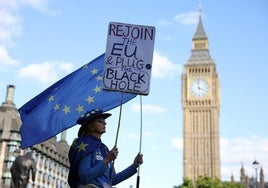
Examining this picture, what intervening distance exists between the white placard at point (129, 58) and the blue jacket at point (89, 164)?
1.04 metres

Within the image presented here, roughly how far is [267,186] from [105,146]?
386 feet

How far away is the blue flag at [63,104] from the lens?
705 cm

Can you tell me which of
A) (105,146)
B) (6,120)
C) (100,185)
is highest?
(6,120)

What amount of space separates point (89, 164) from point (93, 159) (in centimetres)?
8

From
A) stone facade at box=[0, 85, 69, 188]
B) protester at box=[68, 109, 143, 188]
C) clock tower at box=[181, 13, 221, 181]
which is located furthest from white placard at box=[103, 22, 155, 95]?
clock tower at box=[181, 13, 221, 181]

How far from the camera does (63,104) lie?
723cm

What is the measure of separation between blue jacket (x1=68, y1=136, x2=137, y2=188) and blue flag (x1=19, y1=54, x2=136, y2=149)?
55.5 inches

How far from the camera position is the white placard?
254 inches

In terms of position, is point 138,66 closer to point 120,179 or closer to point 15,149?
point 120,179

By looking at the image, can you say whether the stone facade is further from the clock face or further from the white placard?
the white placard

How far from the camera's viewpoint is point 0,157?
181ft

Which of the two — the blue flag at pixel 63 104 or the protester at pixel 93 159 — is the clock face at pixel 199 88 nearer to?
the blue flag at pixel 63 104

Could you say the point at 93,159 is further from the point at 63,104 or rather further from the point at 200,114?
the point at 200,114

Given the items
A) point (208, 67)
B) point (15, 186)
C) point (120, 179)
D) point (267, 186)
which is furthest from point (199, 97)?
point (120, 179)
